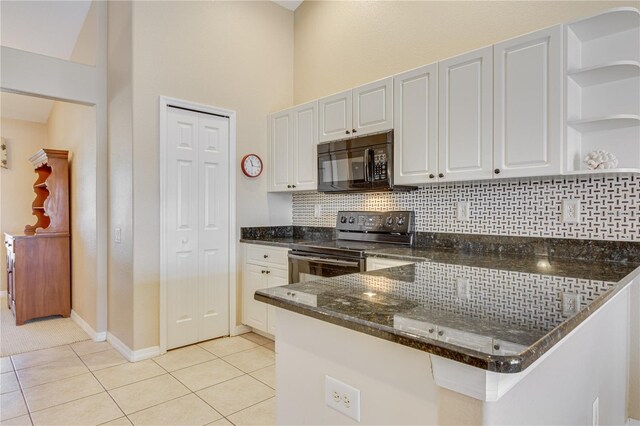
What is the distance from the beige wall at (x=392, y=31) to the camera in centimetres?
242

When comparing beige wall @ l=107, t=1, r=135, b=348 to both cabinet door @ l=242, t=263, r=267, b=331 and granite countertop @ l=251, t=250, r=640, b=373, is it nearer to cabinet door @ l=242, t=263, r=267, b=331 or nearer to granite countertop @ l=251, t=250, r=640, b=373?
cabinet door @ l=242, t=263, r=267, b=331

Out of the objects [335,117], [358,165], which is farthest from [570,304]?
[335,117]

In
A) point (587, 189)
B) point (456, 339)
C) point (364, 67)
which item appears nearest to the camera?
point (456, 339)

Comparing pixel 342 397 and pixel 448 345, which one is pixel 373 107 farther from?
pixel 448 345

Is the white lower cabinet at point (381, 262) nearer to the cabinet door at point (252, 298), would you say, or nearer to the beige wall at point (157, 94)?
the cabinet door at point (252, 298)

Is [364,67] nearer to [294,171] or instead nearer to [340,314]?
[294,171]

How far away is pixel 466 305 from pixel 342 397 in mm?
417

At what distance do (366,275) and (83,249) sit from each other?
3.53m

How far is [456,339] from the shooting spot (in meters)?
0.73

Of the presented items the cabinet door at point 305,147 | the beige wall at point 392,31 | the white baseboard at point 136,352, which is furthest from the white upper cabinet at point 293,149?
the white baseboard at point 136,352

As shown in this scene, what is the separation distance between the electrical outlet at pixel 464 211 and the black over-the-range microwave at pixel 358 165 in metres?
0.42

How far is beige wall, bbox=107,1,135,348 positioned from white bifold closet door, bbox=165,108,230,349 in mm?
297

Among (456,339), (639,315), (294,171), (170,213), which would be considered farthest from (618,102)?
(170,213)

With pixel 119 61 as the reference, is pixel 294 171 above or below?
below
